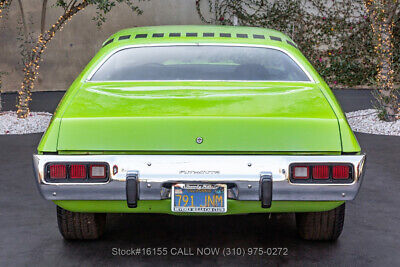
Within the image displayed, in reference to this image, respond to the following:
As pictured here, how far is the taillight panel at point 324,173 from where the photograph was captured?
3707 mm

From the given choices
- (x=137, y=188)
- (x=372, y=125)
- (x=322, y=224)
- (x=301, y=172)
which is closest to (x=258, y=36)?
(x=322, y=224)

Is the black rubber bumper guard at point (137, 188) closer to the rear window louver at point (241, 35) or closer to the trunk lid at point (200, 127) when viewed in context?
the trunk lid at point (200, 127)

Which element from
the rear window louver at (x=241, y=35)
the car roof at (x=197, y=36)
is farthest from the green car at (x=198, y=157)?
the rear window louver at (x=241, y=35)

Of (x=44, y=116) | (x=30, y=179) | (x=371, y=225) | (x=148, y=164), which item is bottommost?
(x=44, y=116)

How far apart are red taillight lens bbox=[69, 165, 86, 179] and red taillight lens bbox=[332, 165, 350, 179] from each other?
1441 millimetres

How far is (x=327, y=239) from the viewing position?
15.1ft

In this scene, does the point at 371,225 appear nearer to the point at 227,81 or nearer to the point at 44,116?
the point at 227,81


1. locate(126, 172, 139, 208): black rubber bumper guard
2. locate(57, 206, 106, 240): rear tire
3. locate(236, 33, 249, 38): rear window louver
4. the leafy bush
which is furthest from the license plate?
the leafy bush

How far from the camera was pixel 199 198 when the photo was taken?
3.79 m

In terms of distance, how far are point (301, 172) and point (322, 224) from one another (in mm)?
875

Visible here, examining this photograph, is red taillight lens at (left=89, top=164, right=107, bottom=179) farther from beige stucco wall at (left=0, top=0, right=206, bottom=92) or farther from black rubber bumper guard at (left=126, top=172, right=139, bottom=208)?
beige stucco wall at (left=0, top=0, right=206, bottom=92)

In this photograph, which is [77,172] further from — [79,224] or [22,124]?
[22,124]

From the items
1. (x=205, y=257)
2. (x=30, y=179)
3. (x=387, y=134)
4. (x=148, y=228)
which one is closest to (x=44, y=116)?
(x=30, y=179)

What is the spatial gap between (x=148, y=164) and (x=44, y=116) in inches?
350
